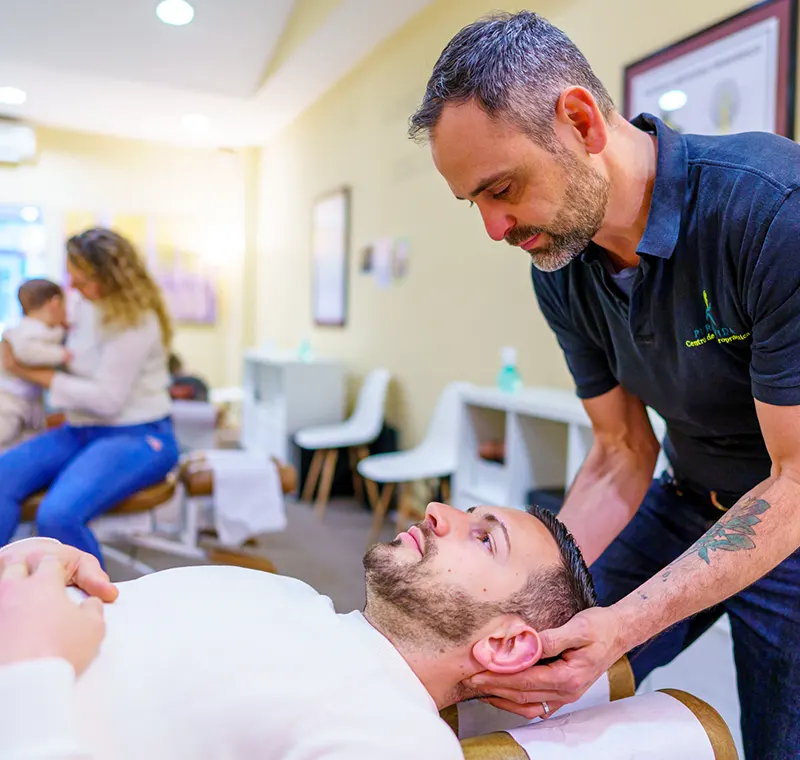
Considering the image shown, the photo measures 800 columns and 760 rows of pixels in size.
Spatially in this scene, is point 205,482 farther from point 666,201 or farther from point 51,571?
point 666,201

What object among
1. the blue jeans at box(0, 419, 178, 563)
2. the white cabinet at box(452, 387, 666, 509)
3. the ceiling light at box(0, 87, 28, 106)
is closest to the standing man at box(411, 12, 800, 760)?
the white cabinet at box(452, 387, 666, 509)

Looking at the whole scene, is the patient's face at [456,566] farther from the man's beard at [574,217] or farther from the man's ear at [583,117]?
the man's ear at [583,117]

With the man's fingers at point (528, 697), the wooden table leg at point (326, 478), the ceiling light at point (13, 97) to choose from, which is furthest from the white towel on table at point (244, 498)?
the ceiling light at point (13, 97)

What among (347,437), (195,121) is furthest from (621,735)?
(195,121)

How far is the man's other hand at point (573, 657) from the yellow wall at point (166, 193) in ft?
20.1

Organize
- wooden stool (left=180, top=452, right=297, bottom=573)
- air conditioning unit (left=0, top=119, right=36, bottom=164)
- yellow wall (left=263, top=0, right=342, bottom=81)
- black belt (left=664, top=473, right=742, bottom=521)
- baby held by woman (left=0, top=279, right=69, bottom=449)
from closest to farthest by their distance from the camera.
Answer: black belt (left=664, top=473, right=742, bottom=521)
baby held by woman (left=0, top=279, right=69, bottom=449)
wooden stool (left=180, top=452, right=297, bottom=573)
yellow wall (left=263, top=0, right=342, bottom=81)
air conditioning unit (left=0, top=119, right=36, bottom=164)

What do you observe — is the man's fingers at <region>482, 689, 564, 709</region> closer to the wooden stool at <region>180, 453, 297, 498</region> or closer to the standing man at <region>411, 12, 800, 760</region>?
the standing man at <region>411, 12, 800, 760</region>

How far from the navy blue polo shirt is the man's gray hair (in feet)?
0.56

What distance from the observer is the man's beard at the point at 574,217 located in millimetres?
939

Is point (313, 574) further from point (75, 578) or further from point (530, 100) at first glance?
point (530, 100)

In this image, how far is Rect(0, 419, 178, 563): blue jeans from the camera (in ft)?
6.94

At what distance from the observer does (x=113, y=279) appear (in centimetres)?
236

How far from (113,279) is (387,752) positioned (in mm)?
2000

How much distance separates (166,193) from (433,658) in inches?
253
